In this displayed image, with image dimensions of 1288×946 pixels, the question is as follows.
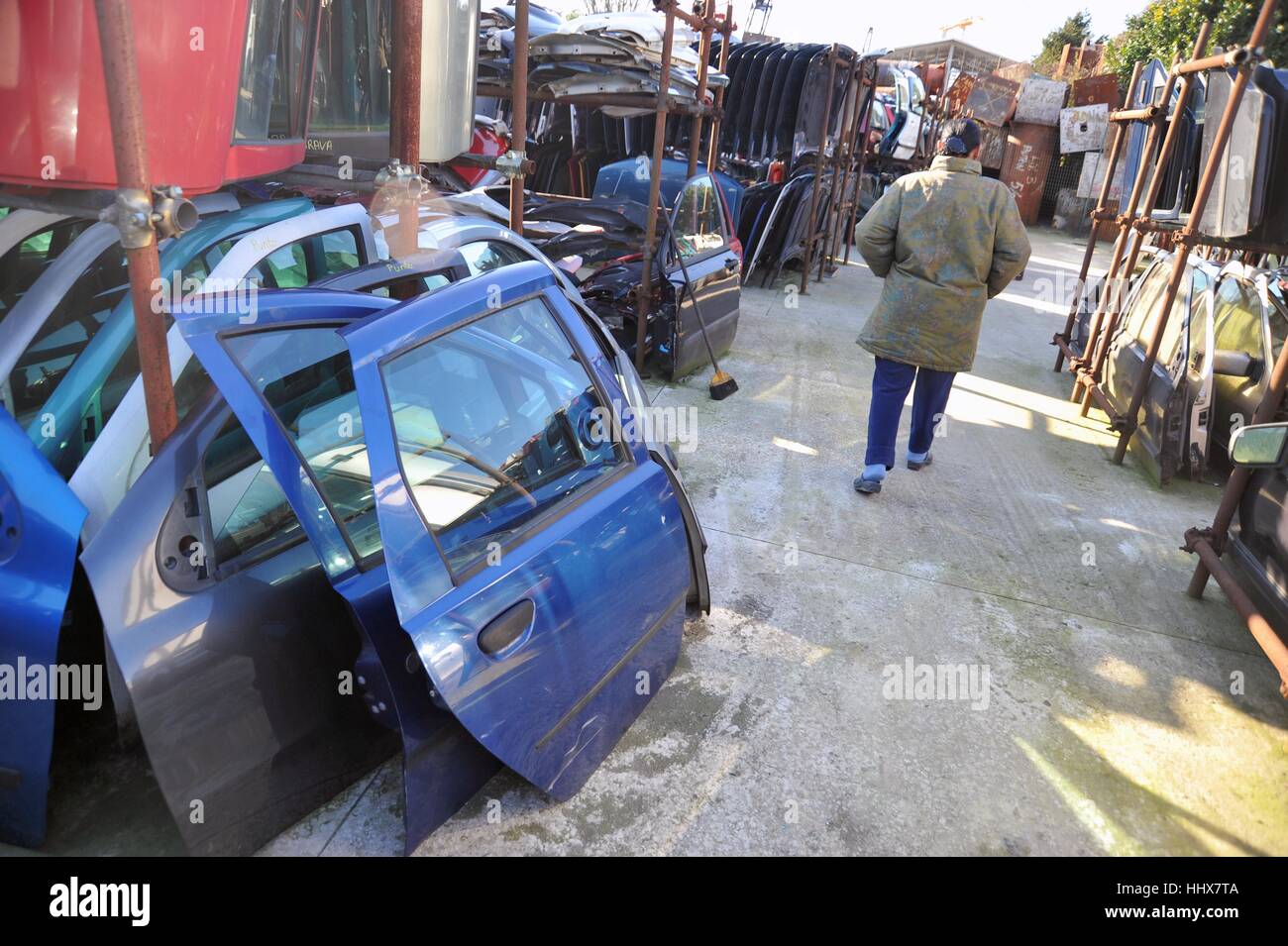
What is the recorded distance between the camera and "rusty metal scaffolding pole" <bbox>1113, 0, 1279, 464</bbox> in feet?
14.6

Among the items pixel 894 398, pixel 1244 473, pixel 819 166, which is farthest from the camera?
pixel 819 166

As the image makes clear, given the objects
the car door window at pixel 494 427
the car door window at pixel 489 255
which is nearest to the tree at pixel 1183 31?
the car door window at pixel 489 255

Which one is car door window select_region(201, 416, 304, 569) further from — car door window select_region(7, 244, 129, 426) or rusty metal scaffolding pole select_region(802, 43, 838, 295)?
rusty metal scaffolding pole select_region(802, 43, 838, 295)

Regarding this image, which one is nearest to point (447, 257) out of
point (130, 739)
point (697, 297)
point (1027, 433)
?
point (130, 739)

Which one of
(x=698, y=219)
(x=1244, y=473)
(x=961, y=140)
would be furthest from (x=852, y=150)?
(x=1244, y=473)

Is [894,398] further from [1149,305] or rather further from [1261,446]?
[1149,305]

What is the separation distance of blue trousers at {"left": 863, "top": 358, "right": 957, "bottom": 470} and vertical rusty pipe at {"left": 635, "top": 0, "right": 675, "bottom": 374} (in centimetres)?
216

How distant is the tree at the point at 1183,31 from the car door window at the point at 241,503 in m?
14.6

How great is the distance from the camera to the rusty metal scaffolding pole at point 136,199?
1946 millimetres

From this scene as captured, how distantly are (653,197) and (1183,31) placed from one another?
19.1 m

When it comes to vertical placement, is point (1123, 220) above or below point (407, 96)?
below

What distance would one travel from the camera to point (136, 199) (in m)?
2.02

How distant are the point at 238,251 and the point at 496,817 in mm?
2185

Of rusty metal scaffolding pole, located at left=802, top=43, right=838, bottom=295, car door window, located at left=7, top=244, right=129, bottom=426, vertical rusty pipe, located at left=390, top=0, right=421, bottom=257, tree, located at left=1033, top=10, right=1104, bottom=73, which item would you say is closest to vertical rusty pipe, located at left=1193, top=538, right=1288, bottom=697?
vertical rusty pipe, located at left=390, top=0, right=421, bottom=257
